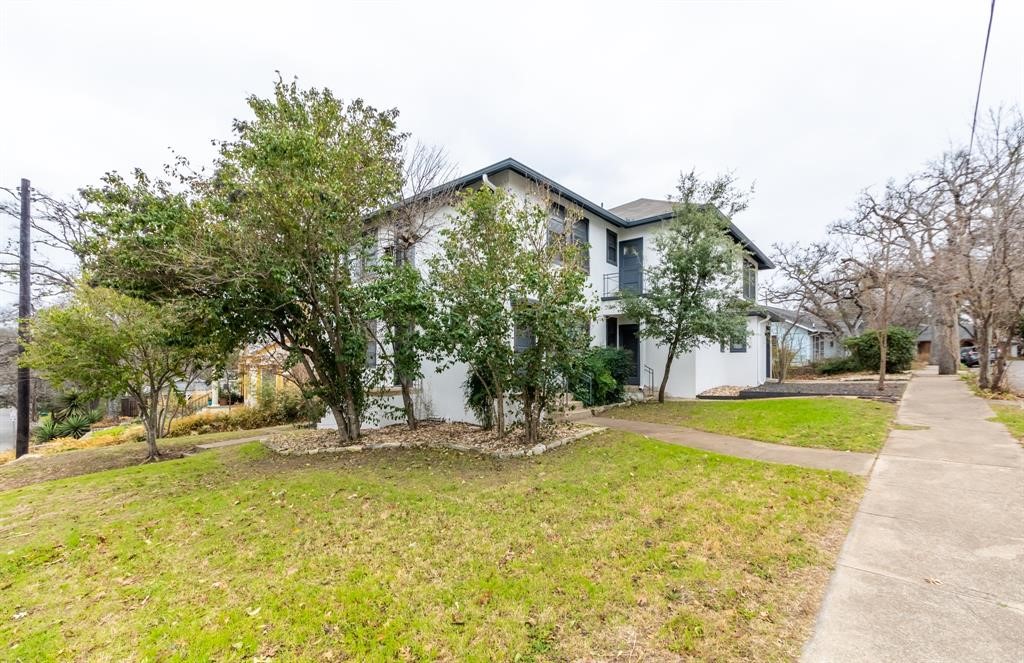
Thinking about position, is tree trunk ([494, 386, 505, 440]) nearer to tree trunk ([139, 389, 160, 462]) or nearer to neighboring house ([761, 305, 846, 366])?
tree trunk ([139, 389, 160, 462])

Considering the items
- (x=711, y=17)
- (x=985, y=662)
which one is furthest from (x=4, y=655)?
(x=711, y=17)

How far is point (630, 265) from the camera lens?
15375 millimetres

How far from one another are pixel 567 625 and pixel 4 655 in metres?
3.56

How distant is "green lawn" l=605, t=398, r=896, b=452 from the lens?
754cm

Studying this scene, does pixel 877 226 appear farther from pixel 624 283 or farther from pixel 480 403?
pixel 480 403

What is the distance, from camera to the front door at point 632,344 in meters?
14.9

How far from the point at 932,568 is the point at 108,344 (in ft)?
40.4

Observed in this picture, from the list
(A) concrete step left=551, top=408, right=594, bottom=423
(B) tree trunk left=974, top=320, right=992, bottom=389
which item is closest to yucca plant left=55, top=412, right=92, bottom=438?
(A) concrete step left=551, top=408, right=594, bottom=423

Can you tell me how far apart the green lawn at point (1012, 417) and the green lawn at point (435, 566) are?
491 centimetres

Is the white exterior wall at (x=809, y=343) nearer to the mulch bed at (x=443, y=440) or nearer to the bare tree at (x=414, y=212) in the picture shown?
the bare tree at (x=414, y=212)

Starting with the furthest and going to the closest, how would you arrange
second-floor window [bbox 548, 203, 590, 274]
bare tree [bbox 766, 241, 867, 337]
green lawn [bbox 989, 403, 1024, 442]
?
bare tree [bbox 766, 241, 867, 337], second-floor window [bbox 548, 203, 590, 274], green lawn [bbox 989, 403, 1024, 442]

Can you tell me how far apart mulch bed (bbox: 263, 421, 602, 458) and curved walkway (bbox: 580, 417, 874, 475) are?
141cm

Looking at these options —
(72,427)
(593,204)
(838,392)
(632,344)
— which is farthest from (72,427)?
(838,392)

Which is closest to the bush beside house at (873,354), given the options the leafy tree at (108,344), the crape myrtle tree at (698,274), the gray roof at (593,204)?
the gray roof at (593,204)
